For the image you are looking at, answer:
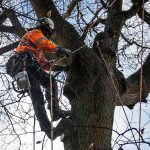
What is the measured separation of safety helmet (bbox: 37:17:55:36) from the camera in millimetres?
5207

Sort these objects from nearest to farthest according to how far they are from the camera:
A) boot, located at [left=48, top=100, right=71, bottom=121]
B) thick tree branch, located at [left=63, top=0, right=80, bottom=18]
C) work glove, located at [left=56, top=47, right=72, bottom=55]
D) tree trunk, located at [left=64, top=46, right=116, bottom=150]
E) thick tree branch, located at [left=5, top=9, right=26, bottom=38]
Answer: tree trunk, located at [left=64, top=46, right=116, bottom=150], work glove, located at [left=56, top=47, right=72, bottom=55], boot, located at [left=48, top=100, right=71, bottom=121], thick tree branch, located at [left=5, top=9, right=26, bottom=38], thick tree branch, located at [left=63, top=0, right=80, bottom=18]

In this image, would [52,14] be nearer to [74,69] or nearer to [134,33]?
[74,69]

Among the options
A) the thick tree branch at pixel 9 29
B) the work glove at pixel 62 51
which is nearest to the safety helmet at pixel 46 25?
the thick tree branch at pixel 9 29

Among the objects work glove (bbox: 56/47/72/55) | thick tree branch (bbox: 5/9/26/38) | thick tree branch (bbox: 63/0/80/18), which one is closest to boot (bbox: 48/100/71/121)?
work glove (bbox: 56/47/72/55)

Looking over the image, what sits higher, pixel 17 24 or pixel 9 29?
pixel 17 24

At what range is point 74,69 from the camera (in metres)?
5.09

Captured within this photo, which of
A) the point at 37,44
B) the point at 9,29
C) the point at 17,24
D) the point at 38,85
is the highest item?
the point at 17,24

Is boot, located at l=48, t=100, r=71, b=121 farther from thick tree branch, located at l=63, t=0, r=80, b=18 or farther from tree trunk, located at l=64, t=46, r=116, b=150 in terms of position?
thick tree branch, located at l=63, t=0, r=80, b=18

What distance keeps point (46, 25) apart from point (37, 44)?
14.5 inches

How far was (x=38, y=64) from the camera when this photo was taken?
5.12 metres

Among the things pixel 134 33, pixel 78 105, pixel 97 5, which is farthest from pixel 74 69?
pixel 134 33

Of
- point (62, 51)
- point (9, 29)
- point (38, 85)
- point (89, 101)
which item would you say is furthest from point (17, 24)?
point (89, 101)

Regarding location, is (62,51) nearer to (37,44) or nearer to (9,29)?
(37,44)

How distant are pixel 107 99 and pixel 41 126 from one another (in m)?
0.89
